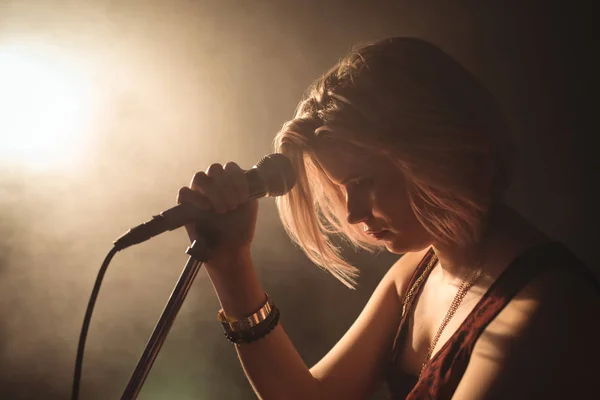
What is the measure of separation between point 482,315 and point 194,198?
0.53 metres

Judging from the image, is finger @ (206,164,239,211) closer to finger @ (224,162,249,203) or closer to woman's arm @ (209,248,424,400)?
finger @ (224,162,249,203)

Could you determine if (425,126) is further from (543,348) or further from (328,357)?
(328,357)

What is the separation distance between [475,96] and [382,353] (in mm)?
641

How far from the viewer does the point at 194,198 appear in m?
0.77

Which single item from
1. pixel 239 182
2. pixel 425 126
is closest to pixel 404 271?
pixel 425 126

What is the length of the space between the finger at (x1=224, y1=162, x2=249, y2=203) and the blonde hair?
0.75ft

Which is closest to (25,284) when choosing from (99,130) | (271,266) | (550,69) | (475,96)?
(99,130)

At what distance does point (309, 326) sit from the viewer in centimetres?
163

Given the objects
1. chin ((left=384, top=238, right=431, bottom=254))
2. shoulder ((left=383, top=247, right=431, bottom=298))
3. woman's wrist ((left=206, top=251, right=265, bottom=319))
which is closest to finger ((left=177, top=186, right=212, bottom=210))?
woman's wrist ((left=206, top=251, right=265, bottom=319))

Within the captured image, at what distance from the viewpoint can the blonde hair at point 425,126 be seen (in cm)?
91

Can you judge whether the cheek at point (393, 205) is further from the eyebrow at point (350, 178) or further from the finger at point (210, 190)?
the finger at point (210, 190)

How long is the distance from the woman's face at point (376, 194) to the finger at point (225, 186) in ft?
0.86

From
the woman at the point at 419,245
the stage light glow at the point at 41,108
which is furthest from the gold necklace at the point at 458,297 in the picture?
the stage light glow at the point at 41,108

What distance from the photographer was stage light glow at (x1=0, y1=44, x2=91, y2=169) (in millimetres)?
1712
